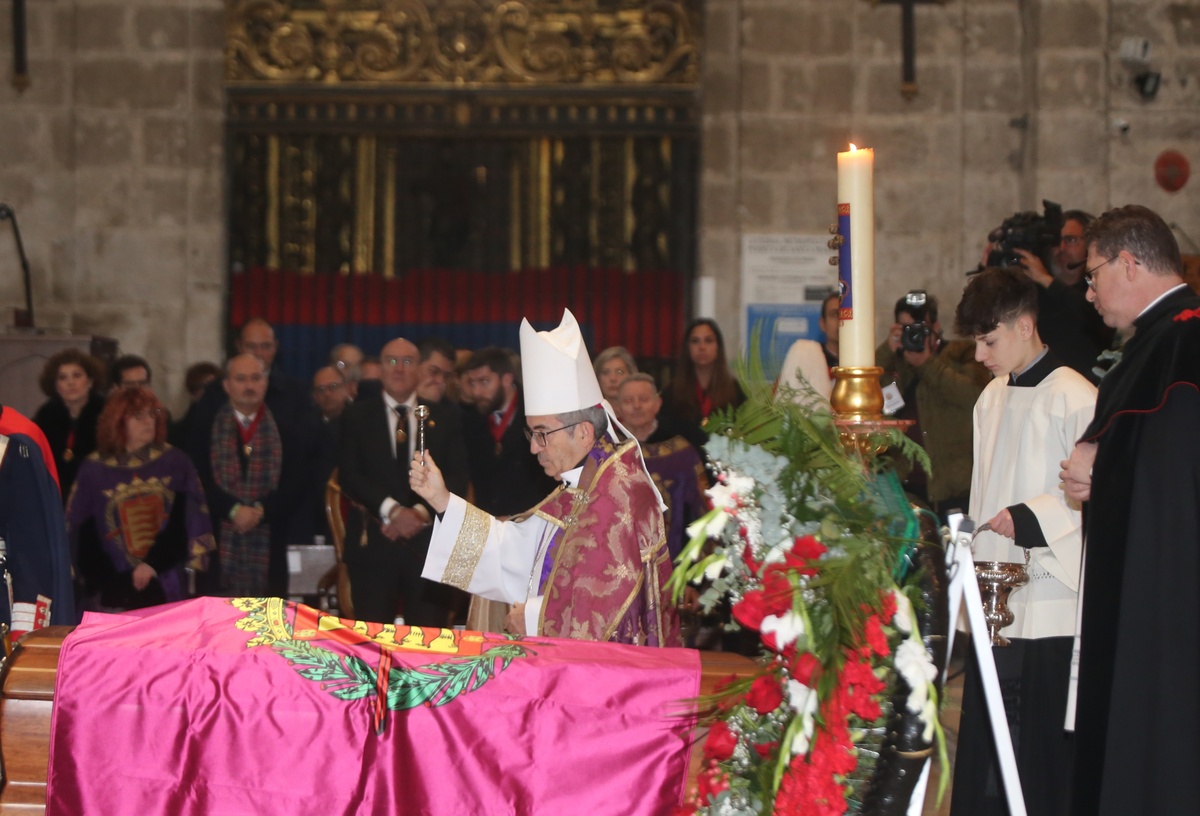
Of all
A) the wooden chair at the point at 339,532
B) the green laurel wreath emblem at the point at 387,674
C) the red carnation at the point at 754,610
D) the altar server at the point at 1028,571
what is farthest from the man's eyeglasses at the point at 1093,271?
the wooden chair at the point at 339,532

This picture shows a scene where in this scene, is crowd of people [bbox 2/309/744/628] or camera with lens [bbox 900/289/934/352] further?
crowd of people [bbox 2/309/744/628]

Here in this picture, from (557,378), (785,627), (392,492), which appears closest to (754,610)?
(785,627)

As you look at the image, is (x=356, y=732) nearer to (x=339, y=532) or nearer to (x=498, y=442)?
(x=339, y=532)

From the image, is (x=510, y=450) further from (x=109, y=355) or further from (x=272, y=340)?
(x=109, y=355)

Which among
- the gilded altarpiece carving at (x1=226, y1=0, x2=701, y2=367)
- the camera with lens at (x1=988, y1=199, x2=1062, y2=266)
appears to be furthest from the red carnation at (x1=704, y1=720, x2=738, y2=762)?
the gilded altarpiece carving at (x1=226, y1=0, x2=701, y2=367)

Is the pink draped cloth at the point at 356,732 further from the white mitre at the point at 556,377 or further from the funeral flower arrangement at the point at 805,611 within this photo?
the white mitre at the point at 556,377

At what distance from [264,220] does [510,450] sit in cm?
311

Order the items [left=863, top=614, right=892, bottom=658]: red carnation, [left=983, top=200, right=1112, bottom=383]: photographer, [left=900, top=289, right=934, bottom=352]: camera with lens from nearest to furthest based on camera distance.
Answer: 1. [left=863, top=614, right=892, bottom=658]: red carnation
2. [left=900, top=289, right=934, bottom=352]: camera with lens
3. [left=983, top=200, right=1112, bottom=383]: photographer

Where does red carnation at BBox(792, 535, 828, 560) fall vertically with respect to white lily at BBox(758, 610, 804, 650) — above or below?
above

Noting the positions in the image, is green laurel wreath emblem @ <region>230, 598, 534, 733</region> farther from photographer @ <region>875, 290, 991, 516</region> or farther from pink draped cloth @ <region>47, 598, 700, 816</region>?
photographer @ <region>875, 290, 991, 516</region>

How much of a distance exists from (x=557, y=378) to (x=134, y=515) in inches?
115

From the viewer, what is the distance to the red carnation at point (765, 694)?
218 cm

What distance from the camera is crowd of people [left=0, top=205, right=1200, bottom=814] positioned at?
271cm

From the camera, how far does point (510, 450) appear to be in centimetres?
601
